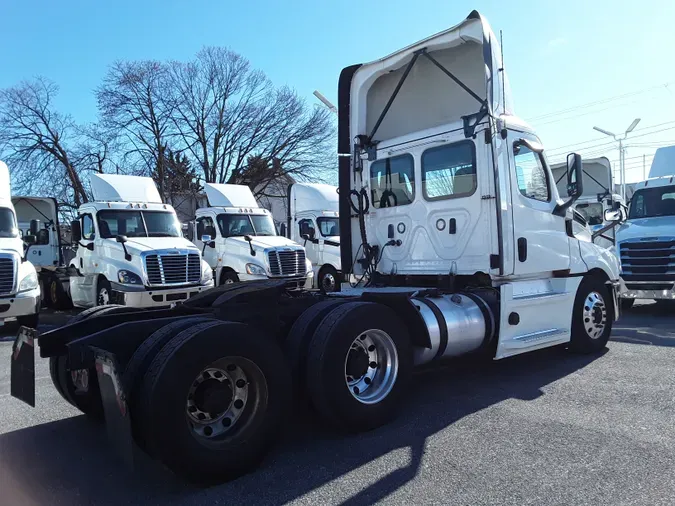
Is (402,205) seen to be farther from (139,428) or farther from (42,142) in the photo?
(42,142)

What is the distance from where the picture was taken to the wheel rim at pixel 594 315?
704 centimetres

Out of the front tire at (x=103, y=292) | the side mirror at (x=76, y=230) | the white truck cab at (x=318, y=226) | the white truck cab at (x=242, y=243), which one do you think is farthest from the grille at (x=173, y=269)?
the white truck cab at (x=318, y=226)

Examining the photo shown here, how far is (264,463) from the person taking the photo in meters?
3.90

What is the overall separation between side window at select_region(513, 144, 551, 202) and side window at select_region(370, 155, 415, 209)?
1.27m

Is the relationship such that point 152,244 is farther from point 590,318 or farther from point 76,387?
point 590,318

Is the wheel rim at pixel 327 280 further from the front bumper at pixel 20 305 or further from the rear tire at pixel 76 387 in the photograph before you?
Answer: the rear tire at pixel 76 387

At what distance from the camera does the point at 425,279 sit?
22.8 ft

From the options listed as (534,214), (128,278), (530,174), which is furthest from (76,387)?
(128,278)

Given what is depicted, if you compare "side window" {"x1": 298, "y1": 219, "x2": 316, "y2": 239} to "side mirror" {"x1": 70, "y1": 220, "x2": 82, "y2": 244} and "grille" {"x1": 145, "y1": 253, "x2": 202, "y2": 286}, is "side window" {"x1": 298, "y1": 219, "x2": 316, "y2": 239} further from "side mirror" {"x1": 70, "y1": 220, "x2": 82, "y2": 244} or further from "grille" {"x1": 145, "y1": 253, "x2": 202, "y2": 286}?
"side mirror" {"x1": 70, "y1": 220, "x2": 82, "y2": 244}

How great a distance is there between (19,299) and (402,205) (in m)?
7.53

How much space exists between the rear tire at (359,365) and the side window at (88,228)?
9605 millimetres

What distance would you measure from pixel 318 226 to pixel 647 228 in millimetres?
9013

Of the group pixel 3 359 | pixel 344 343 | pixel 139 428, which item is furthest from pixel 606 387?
pixel 3 359

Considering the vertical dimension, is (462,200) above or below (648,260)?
above
